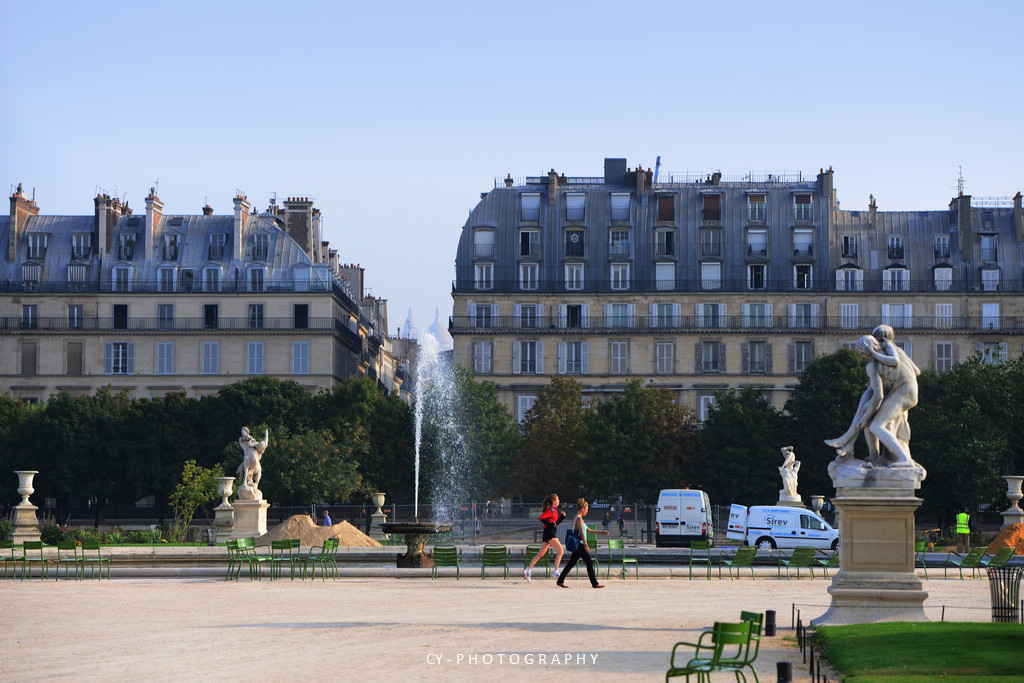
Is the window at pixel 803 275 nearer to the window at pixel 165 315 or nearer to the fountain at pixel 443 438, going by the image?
the fountain at pixel 443 438

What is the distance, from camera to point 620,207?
73500 millimetres

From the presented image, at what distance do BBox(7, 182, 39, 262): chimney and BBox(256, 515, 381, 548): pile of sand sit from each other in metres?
43.9

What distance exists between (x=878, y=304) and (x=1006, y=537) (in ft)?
130

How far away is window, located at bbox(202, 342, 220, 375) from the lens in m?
70.9

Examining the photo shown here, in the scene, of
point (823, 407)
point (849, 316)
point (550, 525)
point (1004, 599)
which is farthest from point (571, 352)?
point (1004, 599)

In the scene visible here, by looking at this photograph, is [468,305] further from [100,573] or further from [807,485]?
[100,573]

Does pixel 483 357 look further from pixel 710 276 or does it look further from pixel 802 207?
pixel 802 207

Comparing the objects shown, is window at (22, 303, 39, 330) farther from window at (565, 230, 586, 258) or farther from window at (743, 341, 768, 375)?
window at (743, 341, 768, 375)

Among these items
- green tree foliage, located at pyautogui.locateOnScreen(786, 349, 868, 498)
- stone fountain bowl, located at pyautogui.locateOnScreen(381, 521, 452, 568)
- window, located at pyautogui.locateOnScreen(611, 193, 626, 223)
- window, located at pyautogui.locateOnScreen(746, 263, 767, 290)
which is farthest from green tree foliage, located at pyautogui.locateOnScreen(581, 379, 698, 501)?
stone fountain bowl, located at pyautogui.locateOnScreen(381, 521, 452, 568)

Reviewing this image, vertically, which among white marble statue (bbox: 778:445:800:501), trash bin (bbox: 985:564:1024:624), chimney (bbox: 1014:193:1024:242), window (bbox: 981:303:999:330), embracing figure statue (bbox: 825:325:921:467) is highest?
chimney (bbox: 1014:193:1024:242)

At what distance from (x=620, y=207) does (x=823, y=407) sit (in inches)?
799

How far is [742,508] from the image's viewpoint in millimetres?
39188

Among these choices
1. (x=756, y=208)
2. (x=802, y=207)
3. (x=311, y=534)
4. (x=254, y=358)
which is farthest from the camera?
(x=756, y=208)

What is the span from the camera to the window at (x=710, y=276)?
7175 centimetres
